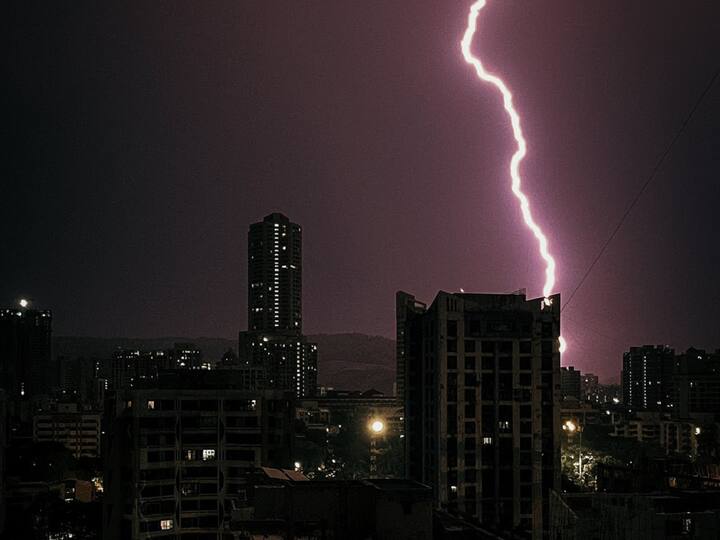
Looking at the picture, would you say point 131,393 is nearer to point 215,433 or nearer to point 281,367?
point 215,433

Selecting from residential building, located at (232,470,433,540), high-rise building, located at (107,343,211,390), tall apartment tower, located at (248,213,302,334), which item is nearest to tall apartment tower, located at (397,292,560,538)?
residential building, located at (232,470,433,540)

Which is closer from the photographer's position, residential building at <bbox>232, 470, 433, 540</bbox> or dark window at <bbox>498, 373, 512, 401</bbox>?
residential building at <bbox>232, 470, 433, 540</bbox>

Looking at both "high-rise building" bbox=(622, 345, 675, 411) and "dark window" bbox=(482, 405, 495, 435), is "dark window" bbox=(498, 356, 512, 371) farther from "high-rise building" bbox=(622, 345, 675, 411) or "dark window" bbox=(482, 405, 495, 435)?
"high-rise building" bbox=(622, 345, 675, 411)

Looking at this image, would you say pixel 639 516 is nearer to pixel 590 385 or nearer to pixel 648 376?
pixel 648 376

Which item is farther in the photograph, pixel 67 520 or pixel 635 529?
pixel 67 520

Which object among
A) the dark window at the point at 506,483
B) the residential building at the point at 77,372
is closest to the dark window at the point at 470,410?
the dark window at the point at 506,483

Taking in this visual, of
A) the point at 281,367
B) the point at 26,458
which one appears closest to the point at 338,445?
the point at 26,458
